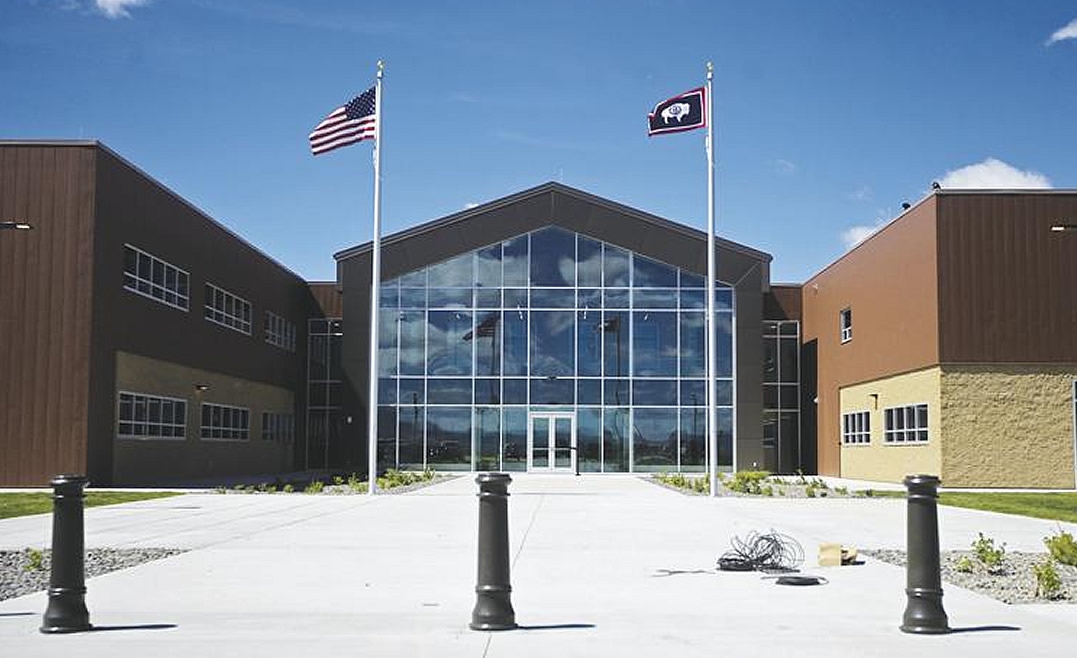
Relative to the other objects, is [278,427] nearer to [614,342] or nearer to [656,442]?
[614,342]

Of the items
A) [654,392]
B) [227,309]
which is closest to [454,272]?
[227,309]

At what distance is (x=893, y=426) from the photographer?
3772 centimetres

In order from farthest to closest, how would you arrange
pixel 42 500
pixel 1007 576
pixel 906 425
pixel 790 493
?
1. pixel 906 425
2. pixel 790 493
3. pixel 42 500
4. pixel 1007 576

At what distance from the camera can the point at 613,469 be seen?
46.0 metres

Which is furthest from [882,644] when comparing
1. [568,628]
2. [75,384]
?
[75,384]

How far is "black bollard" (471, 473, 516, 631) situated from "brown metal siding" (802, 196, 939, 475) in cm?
2724

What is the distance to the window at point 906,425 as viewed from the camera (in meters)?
34.8

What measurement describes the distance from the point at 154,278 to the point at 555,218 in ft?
55.2

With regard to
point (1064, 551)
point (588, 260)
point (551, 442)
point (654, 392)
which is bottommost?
point (1064, 551)

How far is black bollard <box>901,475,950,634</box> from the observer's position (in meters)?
8.23

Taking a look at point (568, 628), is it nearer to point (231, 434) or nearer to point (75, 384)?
point (75, 384)

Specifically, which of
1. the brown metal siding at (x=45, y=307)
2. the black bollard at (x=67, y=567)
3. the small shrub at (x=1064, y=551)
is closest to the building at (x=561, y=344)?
the brown metal siding at (x=45, y=307)

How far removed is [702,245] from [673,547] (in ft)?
106

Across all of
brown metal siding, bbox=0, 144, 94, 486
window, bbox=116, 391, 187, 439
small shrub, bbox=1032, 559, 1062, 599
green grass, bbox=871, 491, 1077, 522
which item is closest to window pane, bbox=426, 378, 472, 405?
window, bbox=116, 391, 187, 439
